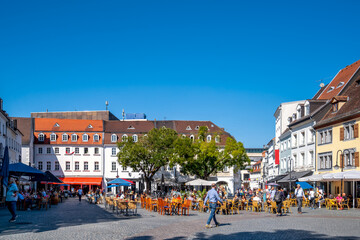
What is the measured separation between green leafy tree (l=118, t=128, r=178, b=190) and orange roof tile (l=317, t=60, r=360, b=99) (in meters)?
21.8

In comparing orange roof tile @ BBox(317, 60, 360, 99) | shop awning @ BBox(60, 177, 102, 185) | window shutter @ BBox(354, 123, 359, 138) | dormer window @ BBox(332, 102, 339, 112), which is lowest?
shop awning @ BBox(60, 177, 102, 185)

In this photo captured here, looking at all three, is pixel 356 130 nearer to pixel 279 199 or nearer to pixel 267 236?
pixel 279 199

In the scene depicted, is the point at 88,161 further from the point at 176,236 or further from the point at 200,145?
the point at 176,236

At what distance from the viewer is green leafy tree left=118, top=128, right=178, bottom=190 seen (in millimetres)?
66812

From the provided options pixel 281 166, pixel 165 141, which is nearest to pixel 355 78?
pixel 281 166

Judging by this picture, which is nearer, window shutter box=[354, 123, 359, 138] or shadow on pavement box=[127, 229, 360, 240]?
shadow on pavement box=[127, 229, 360, 240]

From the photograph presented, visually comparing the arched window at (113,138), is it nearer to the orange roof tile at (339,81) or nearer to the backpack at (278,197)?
the orange roof tile at (339,81)

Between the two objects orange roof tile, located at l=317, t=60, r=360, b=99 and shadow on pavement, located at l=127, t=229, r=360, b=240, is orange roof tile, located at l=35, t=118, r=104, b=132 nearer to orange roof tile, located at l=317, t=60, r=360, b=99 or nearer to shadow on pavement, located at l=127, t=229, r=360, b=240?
orange roof tile, located at l=317, t=60, r=360, b=99

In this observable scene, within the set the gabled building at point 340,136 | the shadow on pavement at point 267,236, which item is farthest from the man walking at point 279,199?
the gabled building at point 340,136

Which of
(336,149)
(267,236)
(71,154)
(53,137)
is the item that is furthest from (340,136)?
(53,137)

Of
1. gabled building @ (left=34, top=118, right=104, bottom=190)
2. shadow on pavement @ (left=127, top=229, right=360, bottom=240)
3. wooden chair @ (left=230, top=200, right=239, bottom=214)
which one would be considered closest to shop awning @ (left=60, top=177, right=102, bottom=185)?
gabled building @ (left=34, top=118, right=104, bottom=190)

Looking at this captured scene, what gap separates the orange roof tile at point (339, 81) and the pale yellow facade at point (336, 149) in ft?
19.9

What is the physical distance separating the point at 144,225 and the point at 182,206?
741 centimetres

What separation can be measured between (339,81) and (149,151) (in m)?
27.6
